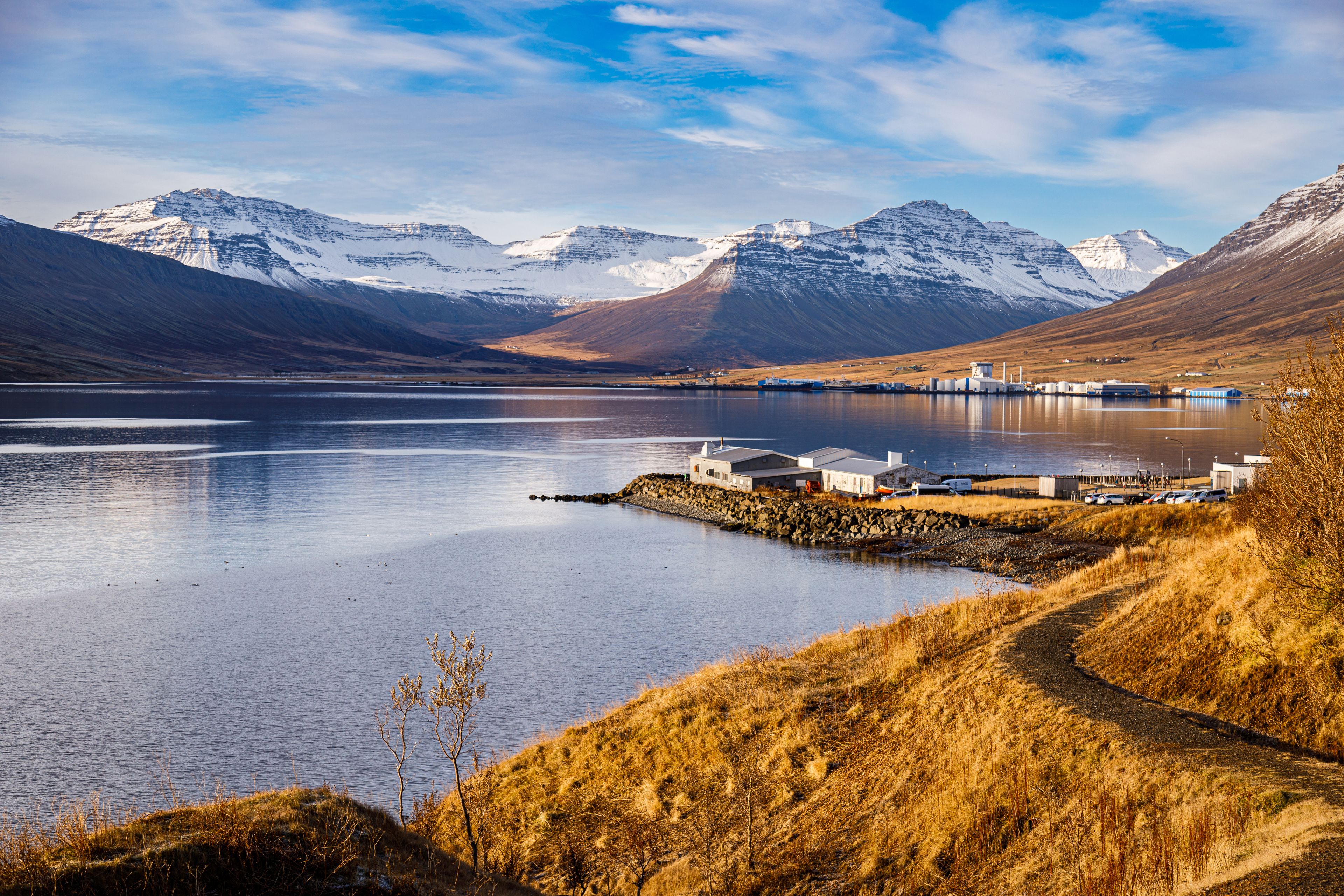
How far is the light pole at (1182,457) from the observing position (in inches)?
3132

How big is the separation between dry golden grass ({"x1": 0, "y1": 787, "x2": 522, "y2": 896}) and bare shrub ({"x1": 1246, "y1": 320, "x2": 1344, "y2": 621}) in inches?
479

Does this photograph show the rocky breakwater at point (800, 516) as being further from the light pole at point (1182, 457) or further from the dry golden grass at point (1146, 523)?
the light pole at point (1182, 457)

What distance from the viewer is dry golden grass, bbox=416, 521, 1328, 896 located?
39.0ft

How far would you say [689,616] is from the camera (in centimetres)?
4109

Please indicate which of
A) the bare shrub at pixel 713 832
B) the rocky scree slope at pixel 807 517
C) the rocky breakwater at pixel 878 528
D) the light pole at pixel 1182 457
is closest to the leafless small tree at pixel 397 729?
the bare shrub at pixel 713 832

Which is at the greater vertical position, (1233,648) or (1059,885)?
(1233,648)

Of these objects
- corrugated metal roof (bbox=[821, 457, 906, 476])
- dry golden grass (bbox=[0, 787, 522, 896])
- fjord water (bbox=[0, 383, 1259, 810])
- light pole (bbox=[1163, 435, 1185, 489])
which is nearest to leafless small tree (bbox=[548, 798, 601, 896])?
dry golden grass (bbox=[0, 787, 522, 896])

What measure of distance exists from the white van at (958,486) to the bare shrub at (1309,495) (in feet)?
186

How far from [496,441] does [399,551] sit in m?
71.3

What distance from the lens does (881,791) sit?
50.3 feet

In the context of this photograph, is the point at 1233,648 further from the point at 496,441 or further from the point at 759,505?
the point at 496,441

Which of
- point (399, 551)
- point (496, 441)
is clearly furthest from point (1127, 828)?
point (496, 441)

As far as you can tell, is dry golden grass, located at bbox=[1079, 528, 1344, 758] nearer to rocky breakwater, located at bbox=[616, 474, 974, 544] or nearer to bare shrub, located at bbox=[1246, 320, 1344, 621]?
bare shrub, located at bbox=[1246, 320, 1344, 621]

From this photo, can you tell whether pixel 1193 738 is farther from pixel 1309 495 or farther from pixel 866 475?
pixel 866 475
